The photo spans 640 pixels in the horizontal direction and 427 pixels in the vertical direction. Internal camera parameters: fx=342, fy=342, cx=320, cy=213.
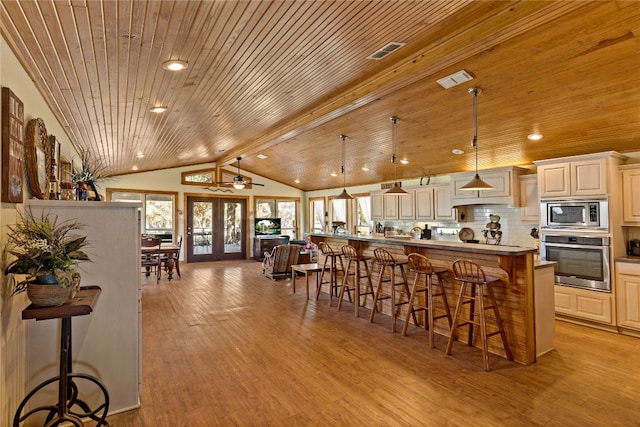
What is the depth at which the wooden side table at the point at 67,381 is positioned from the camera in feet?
6.17

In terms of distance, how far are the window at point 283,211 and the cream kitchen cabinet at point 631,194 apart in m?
9.14

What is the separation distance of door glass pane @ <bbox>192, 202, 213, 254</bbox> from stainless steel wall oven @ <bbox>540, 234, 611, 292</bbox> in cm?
873

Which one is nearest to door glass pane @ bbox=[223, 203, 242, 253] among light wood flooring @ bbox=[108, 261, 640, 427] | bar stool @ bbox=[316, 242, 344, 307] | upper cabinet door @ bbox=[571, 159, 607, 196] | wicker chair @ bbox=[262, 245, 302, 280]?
wicker chair @ bbox=[262, 245, 302, 280]

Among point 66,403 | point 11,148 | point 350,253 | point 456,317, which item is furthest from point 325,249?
point 11,148

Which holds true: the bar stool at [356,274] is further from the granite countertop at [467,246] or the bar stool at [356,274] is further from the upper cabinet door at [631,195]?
the upper cabinet door at [631,195]

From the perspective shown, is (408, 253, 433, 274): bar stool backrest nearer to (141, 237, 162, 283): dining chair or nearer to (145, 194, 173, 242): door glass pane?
(141, 237, 162, 283): dining chair

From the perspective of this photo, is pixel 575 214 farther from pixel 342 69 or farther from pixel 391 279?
pixel 342 69

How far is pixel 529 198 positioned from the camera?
5.47 m

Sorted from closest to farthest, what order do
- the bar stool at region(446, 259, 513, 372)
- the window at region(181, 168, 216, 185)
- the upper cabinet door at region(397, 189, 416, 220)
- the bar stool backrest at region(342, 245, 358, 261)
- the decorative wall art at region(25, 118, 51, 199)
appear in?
the decorative wall art at region(25, 118, 51, 199) → the bar stool at region(446, 259, 513, 372) → the bar stool backrest at region(342, 245, 358, 261) → the upper cabinet door at region(397, 189, 416, 220) → the window at region(181, 168, 216, 185)

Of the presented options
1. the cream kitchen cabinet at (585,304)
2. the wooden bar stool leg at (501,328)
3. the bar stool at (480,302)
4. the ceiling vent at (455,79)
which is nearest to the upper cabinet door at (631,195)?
the cream kitchen cabinet at (585,304)

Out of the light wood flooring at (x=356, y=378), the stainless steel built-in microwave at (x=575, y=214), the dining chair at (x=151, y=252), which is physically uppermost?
the stainless steel built-in microwave at (x=575, y=214)

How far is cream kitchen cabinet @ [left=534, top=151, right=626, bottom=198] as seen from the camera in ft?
13.6

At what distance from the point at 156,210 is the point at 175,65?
7935 millimetres

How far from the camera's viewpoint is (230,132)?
19.5 feet
